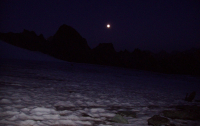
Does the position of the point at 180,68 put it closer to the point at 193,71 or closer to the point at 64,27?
the point at 193,71

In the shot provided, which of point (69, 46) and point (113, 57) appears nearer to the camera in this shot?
point (113, 57)

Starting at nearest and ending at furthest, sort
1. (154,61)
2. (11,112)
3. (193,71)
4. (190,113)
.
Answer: (11,112) → (190,113) → (193,71) → (154,61)

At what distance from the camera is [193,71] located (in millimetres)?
61812

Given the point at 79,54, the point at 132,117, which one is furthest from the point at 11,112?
the point at 79,54

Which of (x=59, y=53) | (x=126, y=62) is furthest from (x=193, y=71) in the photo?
(x=59, y=53)

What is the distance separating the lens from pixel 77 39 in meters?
176

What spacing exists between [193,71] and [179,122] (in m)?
70.9

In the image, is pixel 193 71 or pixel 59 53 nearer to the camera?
pixel 193 71

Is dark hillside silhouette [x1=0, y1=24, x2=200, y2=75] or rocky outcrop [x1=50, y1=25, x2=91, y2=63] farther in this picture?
rocky outcrop [x1=50, y1=25, x2=91, y2=63]

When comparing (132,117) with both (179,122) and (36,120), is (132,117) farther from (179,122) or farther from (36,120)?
(36,120)

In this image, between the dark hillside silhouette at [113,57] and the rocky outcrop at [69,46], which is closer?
the dark hillside silhouette at [113,57]

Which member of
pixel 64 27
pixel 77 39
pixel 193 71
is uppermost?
pixel 64 27

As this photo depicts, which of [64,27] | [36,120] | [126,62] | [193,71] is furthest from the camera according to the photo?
[64,27]

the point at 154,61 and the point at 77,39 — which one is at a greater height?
the point at 77,39
